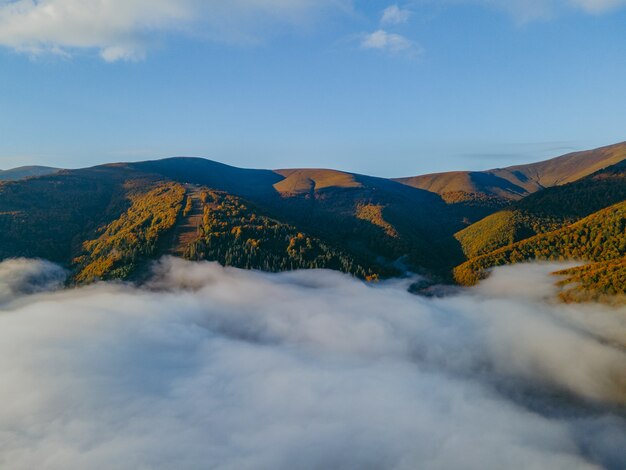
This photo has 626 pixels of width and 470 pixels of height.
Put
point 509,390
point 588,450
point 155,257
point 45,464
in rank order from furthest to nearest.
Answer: point 155,257, point 509,390, point 588,450, point 45,464

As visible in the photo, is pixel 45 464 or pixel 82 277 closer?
pixel 45 464

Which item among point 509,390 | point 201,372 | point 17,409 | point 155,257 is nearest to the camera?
point 17,409

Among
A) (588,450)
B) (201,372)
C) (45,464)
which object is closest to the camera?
(45,464)

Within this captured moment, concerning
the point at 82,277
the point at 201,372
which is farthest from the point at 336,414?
the point at 82,277

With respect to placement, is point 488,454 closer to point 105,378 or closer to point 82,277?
point 105,378

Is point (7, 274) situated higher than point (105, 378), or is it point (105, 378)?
point (7, 274)

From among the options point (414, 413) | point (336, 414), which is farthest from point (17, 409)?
point (414, 413)

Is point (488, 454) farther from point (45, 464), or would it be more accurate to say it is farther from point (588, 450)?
point (45, 464)

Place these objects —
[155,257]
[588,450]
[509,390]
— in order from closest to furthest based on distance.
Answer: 1. [588,450]
2. [509,390]
3. [155,257]

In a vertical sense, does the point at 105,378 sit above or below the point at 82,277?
below

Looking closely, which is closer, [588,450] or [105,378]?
[588,450]
